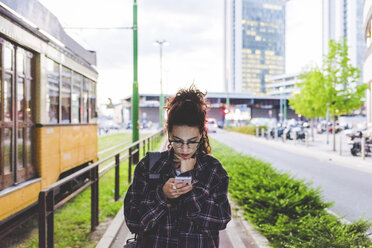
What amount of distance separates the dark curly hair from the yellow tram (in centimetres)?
322

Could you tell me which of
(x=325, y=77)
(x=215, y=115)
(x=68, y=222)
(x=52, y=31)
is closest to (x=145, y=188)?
(x=68, y=222)

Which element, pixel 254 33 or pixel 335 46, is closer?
pixel 335 46

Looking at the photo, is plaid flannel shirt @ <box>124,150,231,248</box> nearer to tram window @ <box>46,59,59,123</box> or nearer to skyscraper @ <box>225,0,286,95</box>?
tram window @ <box>46,59,59,123</box>

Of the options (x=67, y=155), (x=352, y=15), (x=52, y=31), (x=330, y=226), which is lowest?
(x=330, y=226)

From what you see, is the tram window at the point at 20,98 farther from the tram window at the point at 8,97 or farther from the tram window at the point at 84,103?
the tram window at the point at 84,103

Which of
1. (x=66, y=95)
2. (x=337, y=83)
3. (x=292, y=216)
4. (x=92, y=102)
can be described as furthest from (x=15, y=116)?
(x=337, y=83)

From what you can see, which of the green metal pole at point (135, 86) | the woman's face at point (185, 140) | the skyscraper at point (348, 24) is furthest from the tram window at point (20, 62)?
the skyscraper at point (348, 24)

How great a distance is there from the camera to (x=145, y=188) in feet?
6.12

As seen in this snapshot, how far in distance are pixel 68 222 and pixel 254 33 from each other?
190325 millimetres

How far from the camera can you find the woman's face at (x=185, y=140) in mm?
1854

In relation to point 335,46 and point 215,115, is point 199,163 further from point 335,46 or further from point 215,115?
point 215,115

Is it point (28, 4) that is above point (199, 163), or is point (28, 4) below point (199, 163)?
above

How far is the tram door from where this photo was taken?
436cm

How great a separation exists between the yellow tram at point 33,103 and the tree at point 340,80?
47.8ft
